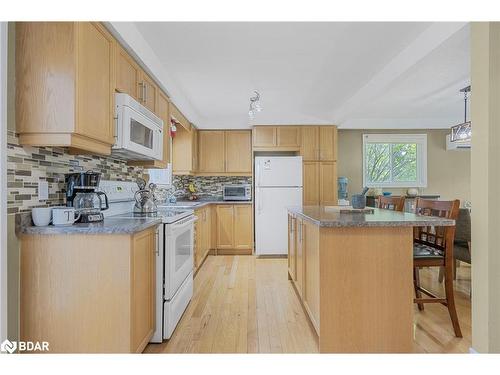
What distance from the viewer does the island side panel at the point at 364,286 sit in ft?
6.12

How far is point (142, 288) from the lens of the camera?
187 centimetres

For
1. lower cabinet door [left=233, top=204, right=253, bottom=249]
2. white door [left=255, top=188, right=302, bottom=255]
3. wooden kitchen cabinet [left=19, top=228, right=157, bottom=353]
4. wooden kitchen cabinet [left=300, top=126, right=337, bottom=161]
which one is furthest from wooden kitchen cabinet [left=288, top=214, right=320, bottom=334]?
wooden kitchen cabinet [left=300, top=126, right=337, bottom=161]

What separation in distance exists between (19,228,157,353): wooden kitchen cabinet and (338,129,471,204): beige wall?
15.3ft

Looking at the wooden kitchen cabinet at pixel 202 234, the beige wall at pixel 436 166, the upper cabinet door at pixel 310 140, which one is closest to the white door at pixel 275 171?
the upper cabinet door at pixel 310 140

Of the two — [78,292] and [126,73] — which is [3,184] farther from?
[126,73]

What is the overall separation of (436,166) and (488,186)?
14.6 feet

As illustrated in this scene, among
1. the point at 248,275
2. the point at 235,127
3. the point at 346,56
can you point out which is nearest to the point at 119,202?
the point at 248,275

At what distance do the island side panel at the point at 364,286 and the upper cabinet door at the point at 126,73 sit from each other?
1.72m

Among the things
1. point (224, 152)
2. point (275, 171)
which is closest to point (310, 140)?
point (275, 171)

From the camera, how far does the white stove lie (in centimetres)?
212

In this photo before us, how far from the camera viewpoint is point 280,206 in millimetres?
4758

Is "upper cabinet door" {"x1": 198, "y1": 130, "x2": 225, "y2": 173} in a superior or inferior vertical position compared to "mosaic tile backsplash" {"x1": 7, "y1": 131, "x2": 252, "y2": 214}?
superior

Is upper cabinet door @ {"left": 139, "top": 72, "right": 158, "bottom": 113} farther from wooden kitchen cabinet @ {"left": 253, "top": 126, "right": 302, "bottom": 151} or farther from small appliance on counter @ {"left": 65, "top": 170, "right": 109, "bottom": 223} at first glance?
wooden kitchen cabinet @ {"left": 253, "top": 126, "right": 302, "bottom": 151}
